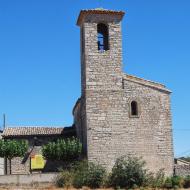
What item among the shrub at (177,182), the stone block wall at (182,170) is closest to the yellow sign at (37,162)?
the stone block wall at (182,170)

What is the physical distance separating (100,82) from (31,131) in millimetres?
7800

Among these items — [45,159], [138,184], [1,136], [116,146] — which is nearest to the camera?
[138,184]

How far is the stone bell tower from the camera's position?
35.3 m

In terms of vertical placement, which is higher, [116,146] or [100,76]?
[100,76]

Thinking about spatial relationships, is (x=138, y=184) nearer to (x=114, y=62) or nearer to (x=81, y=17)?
(x=114, y=62)

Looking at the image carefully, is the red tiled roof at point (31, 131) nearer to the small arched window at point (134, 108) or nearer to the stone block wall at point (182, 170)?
the small arched window at point (134, 108)

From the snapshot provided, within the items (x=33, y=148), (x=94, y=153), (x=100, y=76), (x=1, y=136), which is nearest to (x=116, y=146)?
(x=94, y=153)

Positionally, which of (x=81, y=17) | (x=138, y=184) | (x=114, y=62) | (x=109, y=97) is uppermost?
(x=81, y=17)

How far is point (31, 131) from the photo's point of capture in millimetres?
40812

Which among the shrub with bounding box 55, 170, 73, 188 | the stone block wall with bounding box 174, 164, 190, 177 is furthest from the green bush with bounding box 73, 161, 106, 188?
the stone block wall with bounding box 174, 164, 190, 177

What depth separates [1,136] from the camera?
4097 centimetres

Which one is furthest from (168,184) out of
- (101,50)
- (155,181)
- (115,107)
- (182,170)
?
(101,50)

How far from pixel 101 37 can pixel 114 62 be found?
6.99 feet

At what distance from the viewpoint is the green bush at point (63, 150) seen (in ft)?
117
